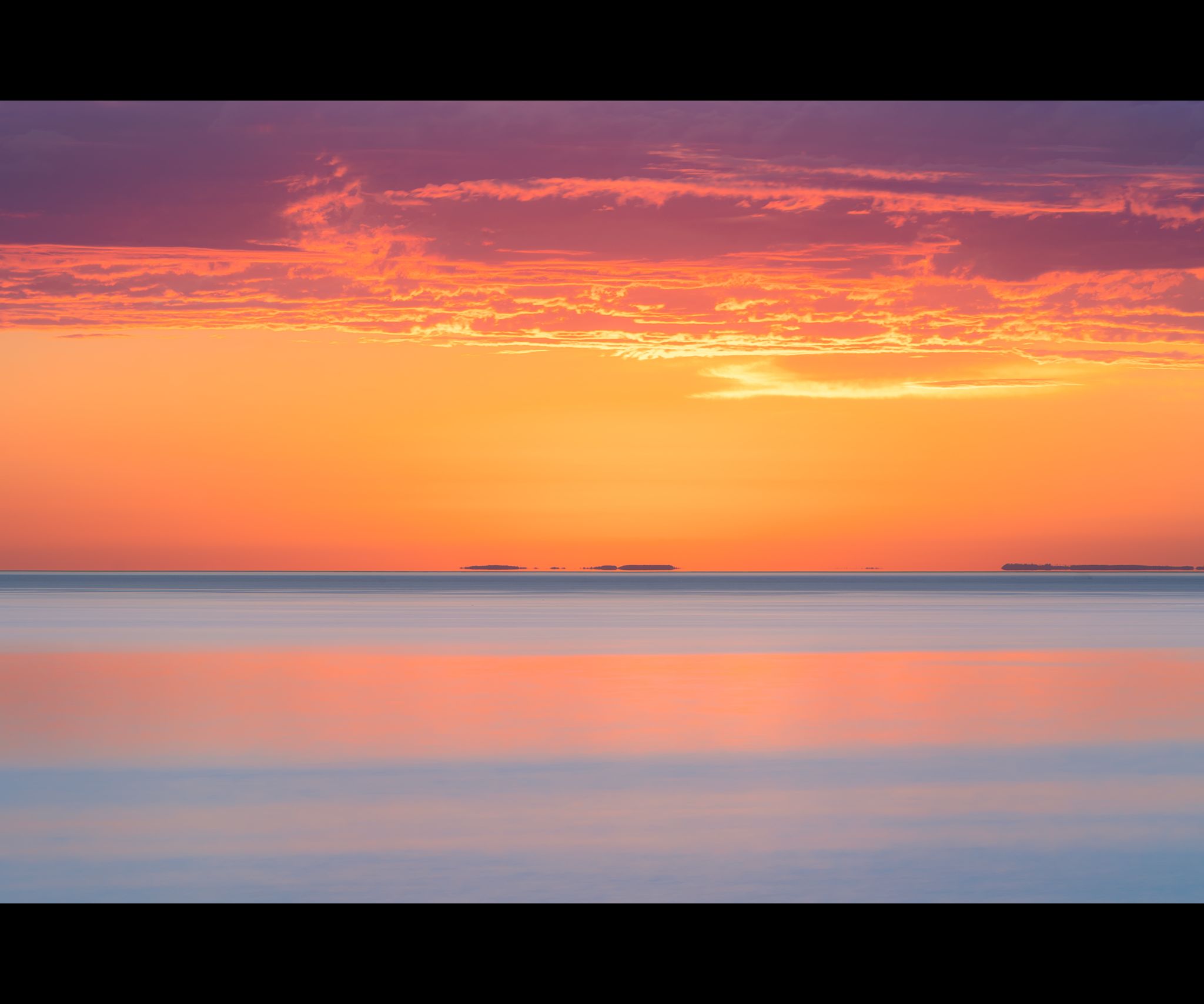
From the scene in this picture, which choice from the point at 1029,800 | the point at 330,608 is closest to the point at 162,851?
the point at 1029,800

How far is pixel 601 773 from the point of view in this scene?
1140 cm

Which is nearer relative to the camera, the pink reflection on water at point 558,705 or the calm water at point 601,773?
the calm water at point 601,773

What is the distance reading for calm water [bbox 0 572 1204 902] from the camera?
8031 millimetres

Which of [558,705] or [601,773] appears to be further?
[558,705]

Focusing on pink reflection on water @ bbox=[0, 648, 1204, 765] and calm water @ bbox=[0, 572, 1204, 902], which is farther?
pink reflection on water @ bbox=[0, 648, 1204, 765]

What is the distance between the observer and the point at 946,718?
586 inches

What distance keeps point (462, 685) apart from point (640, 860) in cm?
1033

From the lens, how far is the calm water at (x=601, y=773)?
803 centimetres

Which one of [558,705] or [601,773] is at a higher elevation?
[558,705]

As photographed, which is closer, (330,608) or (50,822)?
(50,822)
